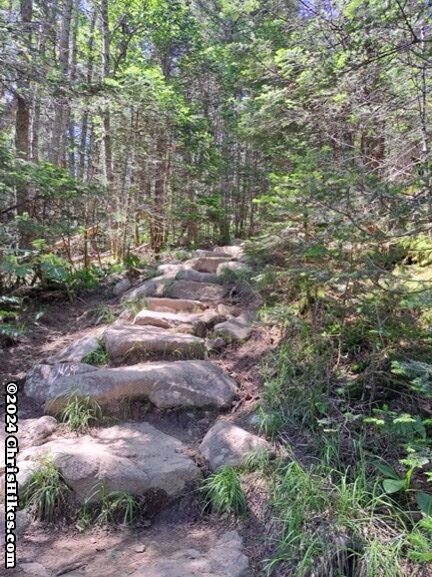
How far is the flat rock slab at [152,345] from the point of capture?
4559 mm

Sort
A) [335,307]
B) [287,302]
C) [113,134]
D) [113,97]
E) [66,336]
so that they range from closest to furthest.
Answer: [335,307]
[287,302]
[66,336]
[113,97]
[113,134]

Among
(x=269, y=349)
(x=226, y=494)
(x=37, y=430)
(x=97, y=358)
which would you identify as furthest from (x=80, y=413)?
(x=269, y=349)

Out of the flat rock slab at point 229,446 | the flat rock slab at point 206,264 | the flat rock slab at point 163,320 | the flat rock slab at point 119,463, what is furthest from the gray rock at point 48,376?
the flat rock slab at point 206,264

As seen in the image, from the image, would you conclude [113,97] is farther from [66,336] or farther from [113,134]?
[66,336]

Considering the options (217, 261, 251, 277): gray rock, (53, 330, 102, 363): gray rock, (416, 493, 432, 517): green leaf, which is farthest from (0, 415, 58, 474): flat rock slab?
(217, 261, 251, 277): gray rock

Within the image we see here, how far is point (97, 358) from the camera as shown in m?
4.63

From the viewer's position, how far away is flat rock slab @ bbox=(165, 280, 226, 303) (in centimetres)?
611

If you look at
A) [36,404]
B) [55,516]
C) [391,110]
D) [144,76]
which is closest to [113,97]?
[144,76]

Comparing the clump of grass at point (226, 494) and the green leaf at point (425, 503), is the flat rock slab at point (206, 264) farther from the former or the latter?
the green leaf at point (425, 503)

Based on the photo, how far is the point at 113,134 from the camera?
849 centimetres

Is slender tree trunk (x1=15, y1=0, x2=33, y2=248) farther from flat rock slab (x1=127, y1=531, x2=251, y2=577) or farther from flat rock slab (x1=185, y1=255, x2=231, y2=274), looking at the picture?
flat rock slab (x1=127, y1=531, x2=251, y2=577)

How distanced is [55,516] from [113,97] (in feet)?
17.3

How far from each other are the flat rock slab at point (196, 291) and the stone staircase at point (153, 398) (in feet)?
0.07

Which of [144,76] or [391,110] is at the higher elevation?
[144,76]
